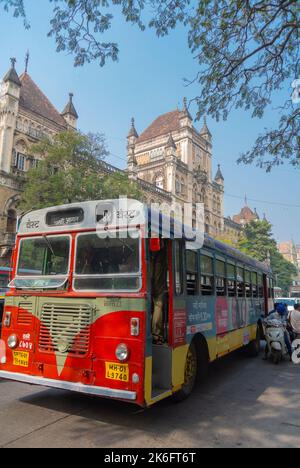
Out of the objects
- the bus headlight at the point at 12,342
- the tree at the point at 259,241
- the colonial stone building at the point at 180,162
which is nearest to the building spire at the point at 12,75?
the colonial stone building at the point at 180,162

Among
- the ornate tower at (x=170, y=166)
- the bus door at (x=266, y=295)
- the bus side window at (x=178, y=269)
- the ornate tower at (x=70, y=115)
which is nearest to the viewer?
the bus side window at (x=178, y=269)

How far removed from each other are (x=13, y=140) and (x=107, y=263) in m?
25.7

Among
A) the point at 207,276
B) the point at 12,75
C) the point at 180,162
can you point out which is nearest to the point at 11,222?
the point at 12,75

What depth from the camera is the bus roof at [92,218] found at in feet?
15.8

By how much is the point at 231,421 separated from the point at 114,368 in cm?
186

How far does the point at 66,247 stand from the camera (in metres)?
5.15

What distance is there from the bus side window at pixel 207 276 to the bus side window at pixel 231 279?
3.81 ft

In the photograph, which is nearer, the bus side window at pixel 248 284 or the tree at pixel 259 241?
the bus side window at pixel 248 284

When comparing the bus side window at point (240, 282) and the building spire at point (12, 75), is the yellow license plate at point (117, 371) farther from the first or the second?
the building spire at point (12, 75)

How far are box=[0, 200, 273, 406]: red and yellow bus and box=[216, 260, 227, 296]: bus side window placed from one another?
1.17 meters

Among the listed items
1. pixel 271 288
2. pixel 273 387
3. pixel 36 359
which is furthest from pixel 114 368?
pixel 271 288

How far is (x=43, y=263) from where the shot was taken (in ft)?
17.8
